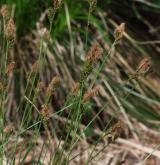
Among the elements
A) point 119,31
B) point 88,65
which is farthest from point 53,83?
point 119,31

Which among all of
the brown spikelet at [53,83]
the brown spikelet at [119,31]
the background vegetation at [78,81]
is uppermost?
the brown spikelet at [119,31]

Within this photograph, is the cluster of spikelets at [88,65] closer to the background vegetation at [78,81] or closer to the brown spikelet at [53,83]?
the brown spikelet at [53,83]

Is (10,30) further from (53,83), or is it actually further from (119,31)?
(119,31)

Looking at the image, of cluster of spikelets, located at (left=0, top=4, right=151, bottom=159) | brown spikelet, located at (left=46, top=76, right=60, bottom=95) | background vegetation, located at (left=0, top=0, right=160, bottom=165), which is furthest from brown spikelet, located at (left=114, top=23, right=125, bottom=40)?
background vegetation, located at (left=0, top=0, right=160, bottom=165)

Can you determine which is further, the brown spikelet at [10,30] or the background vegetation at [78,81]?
the background vegetation at [78,81]

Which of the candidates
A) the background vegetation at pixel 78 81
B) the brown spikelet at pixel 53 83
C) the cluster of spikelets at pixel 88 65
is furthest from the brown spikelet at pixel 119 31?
the background vegetation at pixel 78 81

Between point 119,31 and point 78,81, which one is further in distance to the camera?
point 78,81

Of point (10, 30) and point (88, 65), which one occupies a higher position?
point (10, 30)

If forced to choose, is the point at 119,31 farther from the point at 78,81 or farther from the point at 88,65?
the point at 78,81

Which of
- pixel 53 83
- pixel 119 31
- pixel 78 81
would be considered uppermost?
pixel 119 31

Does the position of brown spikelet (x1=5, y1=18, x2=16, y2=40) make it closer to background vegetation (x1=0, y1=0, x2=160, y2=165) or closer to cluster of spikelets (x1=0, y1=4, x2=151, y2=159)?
cluster of spikelets (x1=0, y1=4, x2=151, y2=159)

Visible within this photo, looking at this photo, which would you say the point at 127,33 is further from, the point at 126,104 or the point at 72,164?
the point at 72,164

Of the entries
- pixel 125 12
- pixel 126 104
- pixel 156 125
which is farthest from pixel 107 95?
pixel 125 12
